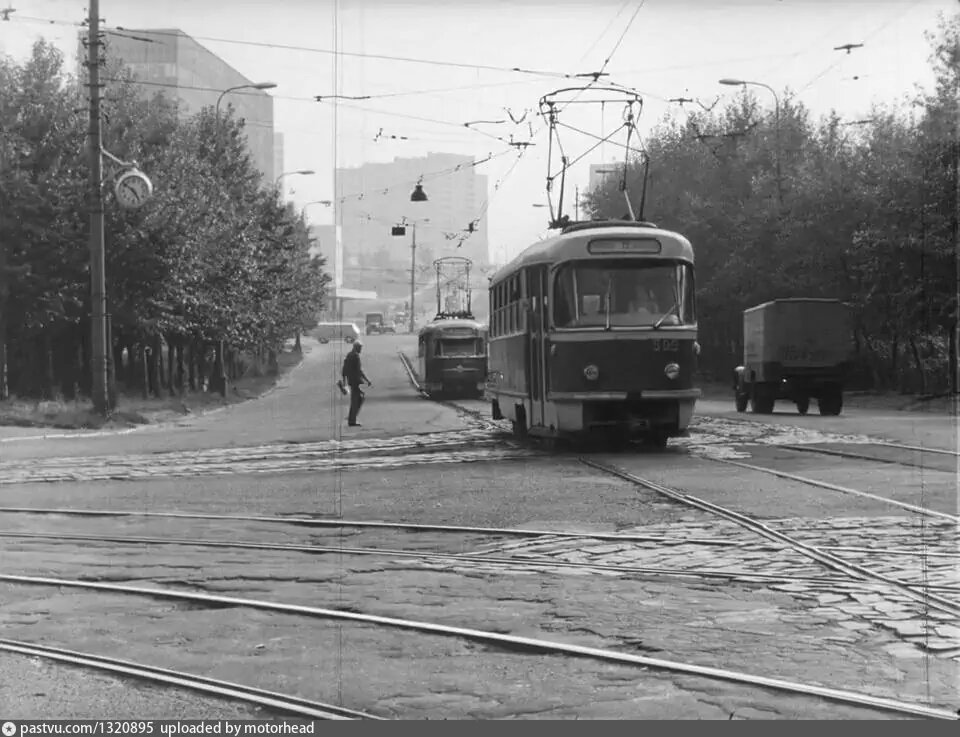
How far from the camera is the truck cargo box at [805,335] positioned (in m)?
32.8

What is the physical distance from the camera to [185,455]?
777 inches

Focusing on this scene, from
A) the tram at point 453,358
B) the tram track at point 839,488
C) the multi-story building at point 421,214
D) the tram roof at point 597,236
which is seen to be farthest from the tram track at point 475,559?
the tram at point 453,358

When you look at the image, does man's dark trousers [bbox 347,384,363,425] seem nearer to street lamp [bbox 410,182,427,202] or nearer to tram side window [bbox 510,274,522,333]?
street lamp [bbox 410,182,427,202]

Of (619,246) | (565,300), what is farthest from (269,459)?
(619,246)

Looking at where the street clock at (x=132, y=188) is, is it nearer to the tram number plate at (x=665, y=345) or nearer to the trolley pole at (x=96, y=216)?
the trolley pole at (x=96, y=216)

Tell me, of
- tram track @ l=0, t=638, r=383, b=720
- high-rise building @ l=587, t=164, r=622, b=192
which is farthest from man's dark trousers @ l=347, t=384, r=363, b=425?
tram track @ l=0, t=638, r=383, b=720

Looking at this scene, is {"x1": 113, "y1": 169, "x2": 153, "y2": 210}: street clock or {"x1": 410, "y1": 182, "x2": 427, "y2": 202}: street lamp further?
{"x1": 410, "y1": 182, "x2": 427, "y2": 202}: street lamp

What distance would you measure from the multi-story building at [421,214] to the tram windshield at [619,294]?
337 centimetres

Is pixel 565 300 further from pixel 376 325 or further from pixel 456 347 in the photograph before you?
pixel 376 325

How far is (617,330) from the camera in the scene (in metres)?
17.4

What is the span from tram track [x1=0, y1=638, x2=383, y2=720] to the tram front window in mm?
39468

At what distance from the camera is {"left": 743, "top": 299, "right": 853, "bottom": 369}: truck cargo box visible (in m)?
32.8
